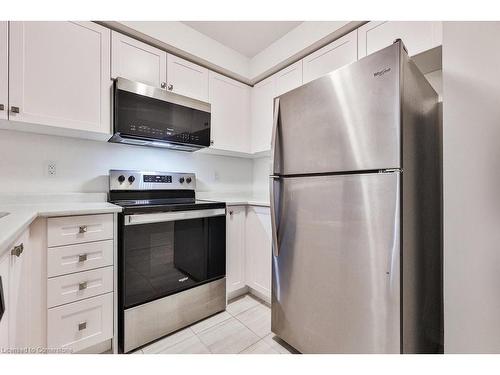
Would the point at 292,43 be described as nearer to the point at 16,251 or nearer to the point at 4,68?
the point at 4,68

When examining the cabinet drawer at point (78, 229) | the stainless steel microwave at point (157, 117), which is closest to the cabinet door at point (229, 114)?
the stainless steel microwave at point (157, 117)

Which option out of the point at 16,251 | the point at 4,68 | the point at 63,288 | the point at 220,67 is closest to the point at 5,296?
the point at 16,251

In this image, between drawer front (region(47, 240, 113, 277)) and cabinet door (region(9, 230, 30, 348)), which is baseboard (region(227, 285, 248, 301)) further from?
cabinet door (region(9, 230, 30, 348))

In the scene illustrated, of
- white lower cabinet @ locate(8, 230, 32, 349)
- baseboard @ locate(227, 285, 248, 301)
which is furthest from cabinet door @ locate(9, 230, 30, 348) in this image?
baseboard @ locate(227, 285, 248, 301)

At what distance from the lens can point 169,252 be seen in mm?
1566

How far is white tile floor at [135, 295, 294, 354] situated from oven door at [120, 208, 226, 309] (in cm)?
31

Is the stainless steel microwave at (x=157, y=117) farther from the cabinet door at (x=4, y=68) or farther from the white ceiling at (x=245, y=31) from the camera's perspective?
the white ceiling at (x=245, y=31)

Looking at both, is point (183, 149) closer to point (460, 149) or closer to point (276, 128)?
point (276, 128)

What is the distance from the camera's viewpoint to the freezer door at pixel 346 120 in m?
0.97

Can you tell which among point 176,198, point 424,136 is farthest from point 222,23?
point 424,136

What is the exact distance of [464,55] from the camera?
3.17ft

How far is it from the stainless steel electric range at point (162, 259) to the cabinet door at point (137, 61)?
0.73m

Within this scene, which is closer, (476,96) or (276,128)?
(476,96)

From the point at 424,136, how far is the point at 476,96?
0.25 metres
